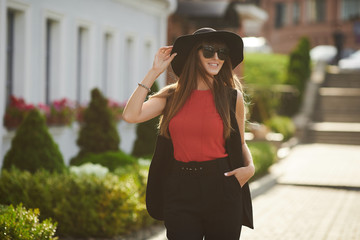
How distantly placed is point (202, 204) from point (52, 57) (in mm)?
9445

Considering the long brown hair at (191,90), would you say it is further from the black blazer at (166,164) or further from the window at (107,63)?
the window at (107,63)

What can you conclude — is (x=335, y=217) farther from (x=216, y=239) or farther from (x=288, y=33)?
(x=288, y=33)

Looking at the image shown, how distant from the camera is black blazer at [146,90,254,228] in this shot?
177 inches

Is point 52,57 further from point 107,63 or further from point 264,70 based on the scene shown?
point 264,70

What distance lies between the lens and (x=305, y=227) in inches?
371

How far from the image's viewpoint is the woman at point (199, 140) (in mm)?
4324

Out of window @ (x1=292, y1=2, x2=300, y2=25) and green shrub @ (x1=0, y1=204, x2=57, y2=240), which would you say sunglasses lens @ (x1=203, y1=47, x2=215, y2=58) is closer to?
green shrub @ (x1=0, y1=204, x2=57, y2=240)

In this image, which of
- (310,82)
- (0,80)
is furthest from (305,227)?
(310,82)

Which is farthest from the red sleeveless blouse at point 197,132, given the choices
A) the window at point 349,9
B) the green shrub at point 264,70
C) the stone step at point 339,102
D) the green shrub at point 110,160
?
the window at point 349,9

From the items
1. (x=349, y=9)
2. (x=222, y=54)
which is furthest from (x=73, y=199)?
(x=349, y=9)

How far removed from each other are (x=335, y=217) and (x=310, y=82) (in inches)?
959

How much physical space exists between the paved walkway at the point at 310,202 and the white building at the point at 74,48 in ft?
12.8

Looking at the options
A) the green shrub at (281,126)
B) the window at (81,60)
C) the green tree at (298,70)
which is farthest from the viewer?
the green tree at (298,70)

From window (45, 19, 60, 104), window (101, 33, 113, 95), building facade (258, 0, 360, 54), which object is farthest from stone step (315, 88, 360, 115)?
building facade (258, 0, 360, 54)
